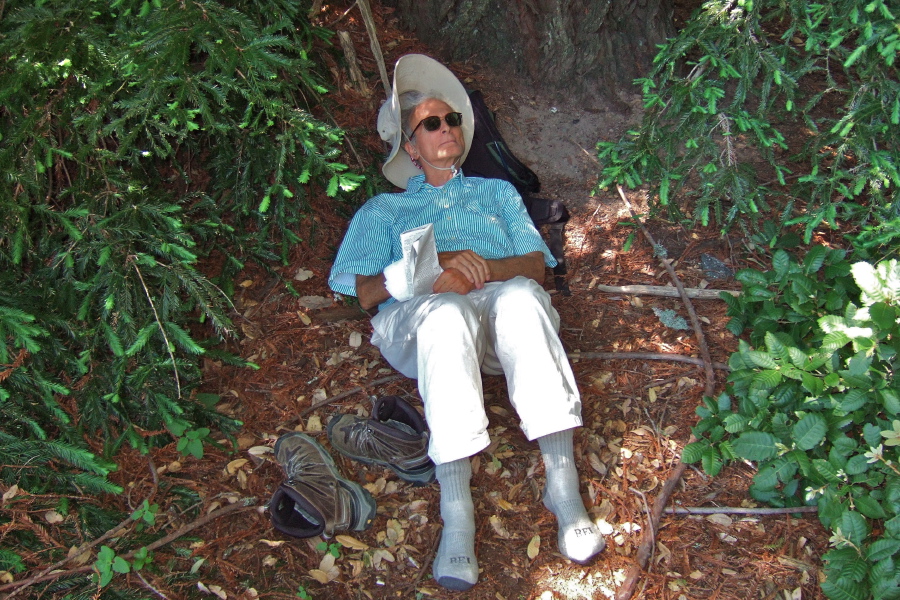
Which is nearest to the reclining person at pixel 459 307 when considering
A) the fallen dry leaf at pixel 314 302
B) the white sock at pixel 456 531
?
the white sock at pixel 456 531

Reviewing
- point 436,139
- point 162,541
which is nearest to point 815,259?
point 436,139

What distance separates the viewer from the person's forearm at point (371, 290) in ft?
11.6

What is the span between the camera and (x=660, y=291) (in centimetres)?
387

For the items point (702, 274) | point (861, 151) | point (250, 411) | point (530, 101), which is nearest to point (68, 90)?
point (250, 411)

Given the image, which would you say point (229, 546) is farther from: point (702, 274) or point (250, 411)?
point (702, 274)

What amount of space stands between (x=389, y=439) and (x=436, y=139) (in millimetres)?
1847

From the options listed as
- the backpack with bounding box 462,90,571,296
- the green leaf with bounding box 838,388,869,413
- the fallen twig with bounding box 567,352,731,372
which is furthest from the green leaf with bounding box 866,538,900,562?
the backpack with bounding box 462,90,571,296

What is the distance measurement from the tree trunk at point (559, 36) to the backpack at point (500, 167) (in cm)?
55

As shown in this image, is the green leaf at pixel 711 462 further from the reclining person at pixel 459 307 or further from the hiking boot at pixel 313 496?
the hiking boot at pixel 313 496

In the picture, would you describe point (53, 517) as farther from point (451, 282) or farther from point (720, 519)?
point (720, 519)

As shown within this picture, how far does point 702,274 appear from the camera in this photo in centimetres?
394

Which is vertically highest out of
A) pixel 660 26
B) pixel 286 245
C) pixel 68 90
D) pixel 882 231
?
pixel 68 90

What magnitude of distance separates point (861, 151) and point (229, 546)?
3.59 meters

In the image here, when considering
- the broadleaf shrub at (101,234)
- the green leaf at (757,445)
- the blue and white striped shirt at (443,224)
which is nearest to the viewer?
the green leaf at (757,445)
